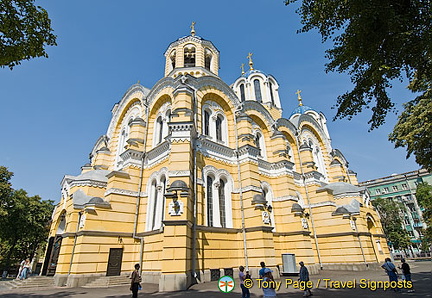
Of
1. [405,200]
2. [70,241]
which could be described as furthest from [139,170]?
[405,200]

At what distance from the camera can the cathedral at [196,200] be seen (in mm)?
13367

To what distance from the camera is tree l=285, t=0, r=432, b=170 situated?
674 cm

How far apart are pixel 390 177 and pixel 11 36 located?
6686 centimetres

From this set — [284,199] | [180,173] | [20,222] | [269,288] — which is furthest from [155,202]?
[20,222]

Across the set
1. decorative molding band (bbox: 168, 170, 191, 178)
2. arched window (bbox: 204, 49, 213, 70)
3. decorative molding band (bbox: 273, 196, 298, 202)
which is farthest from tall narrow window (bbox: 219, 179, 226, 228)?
arched window (bbox: 204, 49, 213, 70)

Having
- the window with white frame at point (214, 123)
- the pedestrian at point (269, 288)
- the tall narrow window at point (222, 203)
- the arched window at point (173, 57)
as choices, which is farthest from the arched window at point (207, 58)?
the pedestrian at point (269, 288)

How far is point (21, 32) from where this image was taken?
23.5 ft

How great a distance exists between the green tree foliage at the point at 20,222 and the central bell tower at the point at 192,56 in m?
20.4

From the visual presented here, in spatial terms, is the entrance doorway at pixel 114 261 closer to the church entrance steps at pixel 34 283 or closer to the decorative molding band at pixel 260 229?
the church entrance steps at pixel 34 283

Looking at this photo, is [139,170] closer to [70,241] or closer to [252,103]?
[70,241]

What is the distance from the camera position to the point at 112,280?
13.4m

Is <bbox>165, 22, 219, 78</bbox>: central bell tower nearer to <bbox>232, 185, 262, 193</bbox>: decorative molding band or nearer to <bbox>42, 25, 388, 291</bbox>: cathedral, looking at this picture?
<bbox>42, 25, 388, 291</bbox>: cathedral

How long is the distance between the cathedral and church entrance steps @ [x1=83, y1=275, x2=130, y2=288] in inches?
20.0

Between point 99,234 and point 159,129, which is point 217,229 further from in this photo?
point 159,129
